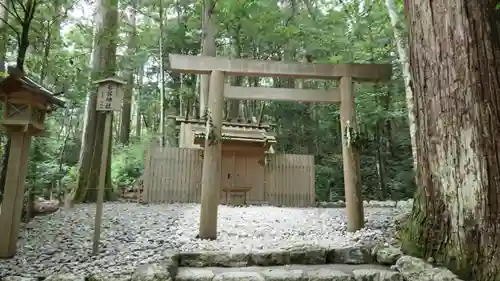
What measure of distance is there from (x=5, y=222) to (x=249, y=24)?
1014 cm

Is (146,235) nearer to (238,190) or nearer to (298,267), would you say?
(298,267)

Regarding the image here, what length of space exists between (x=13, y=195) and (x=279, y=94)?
3.91m

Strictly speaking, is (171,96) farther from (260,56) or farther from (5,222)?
(5,222)

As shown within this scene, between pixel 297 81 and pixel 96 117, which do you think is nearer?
pixel 96 117

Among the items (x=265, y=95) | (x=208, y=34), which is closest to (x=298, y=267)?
(x=265, y=95)

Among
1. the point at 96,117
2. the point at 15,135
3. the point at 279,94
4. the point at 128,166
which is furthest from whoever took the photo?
the point at 128,166

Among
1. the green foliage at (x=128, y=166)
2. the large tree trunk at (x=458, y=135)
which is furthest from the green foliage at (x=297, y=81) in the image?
the large tree trunk at (x=458, y=135)

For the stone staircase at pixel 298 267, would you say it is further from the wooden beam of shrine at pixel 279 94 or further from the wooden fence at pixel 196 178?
the wooden fence at pixel 196 178

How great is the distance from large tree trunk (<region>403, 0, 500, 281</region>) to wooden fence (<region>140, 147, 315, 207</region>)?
6.55 metres

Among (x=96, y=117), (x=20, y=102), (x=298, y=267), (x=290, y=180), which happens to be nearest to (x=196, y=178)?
(x=290, y=180)

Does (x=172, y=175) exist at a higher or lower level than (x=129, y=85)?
lower

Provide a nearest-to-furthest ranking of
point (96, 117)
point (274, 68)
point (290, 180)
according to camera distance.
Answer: point (274, 68)
point (96, 117)
point (290, 180)

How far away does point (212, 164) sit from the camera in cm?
516

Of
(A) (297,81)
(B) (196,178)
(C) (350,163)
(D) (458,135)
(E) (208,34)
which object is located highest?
(A) (297,81)
